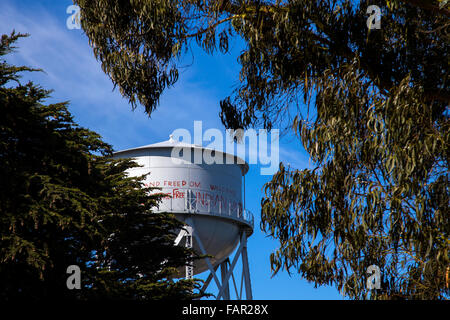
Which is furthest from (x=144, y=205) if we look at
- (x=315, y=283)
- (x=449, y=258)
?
(x=449, y=258)

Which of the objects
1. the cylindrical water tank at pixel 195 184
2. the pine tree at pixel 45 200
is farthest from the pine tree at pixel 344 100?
the cylindrical water tank at pixel 195 184

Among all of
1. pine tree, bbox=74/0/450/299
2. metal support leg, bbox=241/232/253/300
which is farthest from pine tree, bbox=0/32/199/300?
metal support leg, bbox=241/232/253/300

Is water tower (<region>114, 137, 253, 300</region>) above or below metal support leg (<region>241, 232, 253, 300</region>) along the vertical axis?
above

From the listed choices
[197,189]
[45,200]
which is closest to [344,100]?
[45,200]

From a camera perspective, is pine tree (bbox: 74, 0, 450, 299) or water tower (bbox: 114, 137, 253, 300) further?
water tower (bbox: 114, 137, 253, 300)

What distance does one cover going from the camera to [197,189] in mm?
22234

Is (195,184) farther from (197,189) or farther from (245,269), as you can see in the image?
(245,269)

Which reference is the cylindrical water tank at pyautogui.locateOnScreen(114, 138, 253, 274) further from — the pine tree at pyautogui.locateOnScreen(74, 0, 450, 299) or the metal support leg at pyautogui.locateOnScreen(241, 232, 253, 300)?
the pine tree at pyautogui.locateOnScreen(74, 0, 450, 299)

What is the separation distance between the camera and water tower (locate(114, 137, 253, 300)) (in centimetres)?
2211

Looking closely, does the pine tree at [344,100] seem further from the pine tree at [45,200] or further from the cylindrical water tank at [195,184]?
the cylindrical water tank at [195,184]

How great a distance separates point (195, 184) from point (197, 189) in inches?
→ 7.4

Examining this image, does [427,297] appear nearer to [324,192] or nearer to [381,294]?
[381,294]

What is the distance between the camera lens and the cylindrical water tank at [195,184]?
22125 millimetres

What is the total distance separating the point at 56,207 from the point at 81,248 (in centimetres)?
195
